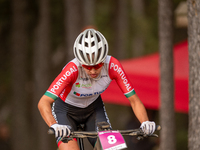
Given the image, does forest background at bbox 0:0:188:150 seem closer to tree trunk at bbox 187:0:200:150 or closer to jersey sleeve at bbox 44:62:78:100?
tree trunk at bbox 187:0:200:150

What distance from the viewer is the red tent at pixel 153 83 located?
7.12 m

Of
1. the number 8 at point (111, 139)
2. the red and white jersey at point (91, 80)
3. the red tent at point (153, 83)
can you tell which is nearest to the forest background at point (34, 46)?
the red tent at point (153, 83)

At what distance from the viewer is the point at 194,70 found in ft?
15.3

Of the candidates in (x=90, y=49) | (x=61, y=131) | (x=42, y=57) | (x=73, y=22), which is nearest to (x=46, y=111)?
(x=61, y=131)

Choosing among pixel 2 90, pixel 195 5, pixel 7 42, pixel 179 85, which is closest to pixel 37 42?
pixel 7 42

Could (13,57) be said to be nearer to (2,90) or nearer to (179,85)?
(2,90)

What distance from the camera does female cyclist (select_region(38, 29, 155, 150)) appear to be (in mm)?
3721

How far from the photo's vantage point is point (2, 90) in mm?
20062

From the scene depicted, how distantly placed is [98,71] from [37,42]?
10795 millimetres

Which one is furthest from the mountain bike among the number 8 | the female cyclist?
the female cyclist

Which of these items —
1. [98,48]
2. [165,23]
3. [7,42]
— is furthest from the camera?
[7,42]

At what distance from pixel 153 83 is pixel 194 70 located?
9.44 feet

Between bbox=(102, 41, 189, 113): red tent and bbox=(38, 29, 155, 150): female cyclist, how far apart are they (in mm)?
3161

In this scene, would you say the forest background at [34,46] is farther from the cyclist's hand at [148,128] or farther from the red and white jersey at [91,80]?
the cyclist's hand at [148,128]
